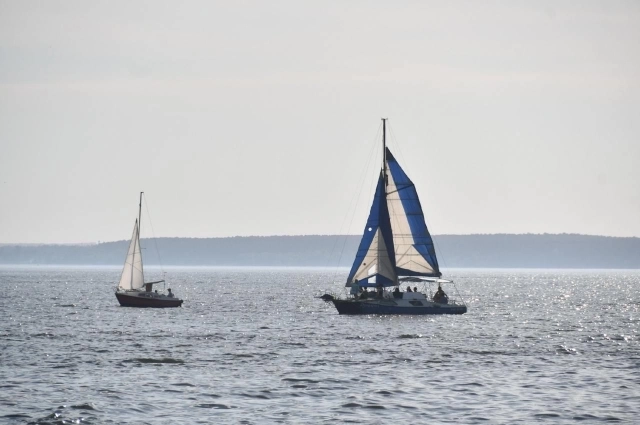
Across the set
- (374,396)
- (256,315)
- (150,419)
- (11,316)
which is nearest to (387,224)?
(256,315)

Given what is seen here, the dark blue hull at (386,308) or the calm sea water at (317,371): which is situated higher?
the dark blue hull at (386,308)

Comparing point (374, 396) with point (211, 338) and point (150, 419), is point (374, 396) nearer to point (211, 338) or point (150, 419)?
point (150, 419)

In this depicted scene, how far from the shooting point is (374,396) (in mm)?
39125

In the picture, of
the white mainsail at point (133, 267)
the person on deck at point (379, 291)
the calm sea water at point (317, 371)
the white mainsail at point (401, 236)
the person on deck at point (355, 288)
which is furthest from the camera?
the white mainsail at point (133, 267)

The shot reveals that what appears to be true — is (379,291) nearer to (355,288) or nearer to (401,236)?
(355,288)

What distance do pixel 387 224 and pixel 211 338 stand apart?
23.9 m

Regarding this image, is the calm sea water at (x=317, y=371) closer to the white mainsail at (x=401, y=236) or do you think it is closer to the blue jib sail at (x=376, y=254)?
the blue jib sail at (x=376, y=254)

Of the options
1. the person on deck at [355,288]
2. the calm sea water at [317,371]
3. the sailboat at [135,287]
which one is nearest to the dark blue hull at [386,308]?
the calm sea water at [317,371]

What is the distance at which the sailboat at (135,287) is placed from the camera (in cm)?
9575

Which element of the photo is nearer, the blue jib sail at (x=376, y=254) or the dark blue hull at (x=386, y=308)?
the dark blue hull at (x=386, y=308)

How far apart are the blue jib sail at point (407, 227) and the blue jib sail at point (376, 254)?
1.87 m

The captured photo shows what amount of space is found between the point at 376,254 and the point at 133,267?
85.5ft

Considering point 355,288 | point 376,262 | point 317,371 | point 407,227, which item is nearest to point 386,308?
point 376,262

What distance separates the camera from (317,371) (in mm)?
46562
